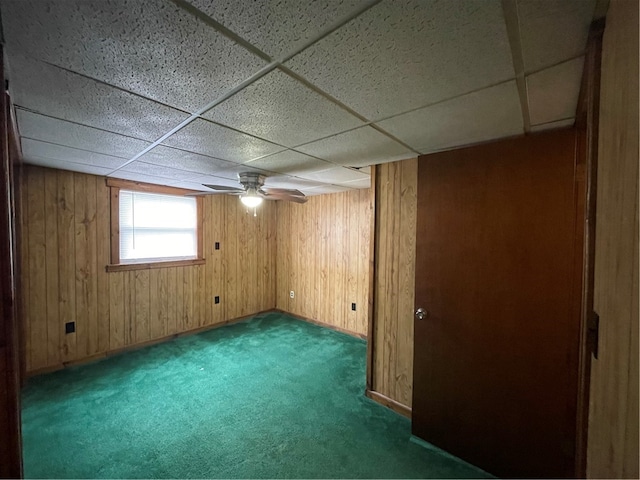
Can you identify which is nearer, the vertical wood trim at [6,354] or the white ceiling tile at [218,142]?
the vertical wood trim at [6,354]

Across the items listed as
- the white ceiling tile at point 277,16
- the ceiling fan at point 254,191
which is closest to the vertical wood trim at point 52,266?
the ceiling fan at point 254,191

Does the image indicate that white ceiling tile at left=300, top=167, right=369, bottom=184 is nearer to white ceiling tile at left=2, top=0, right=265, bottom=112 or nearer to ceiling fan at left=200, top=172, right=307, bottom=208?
ceiling fan at left=200, top=172, right=307, bottom=208

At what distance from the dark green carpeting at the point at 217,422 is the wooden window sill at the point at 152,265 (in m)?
1.05

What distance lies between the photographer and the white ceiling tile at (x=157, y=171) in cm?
246

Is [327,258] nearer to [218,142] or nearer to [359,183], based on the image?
[359,183]

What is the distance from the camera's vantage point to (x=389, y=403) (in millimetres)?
2324

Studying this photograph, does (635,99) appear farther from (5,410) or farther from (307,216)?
(307,216)

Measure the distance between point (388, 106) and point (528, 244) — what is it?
1.16 metres

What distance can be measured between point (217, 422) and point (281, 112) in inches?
90.5

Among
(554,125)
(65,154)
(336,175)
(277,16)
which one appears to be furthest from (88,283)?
(554,125)

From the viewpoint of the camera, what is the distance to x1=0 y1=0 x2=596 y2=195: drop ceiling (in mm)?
733

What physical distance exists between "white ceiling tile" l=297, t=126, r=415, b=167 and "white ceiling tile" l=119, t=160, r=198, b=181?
1.48 m

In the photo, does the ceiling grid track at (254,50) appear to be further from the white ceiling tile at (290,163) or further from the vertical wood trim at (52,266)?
the vertical wood trim at (52,266)

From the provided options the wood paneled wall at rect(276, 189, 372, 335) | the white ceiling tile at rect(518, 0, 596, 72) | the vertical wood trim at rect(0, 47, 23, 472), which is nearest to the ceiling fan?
the wood paneled wall at rect(276, 189, 372, 335)
